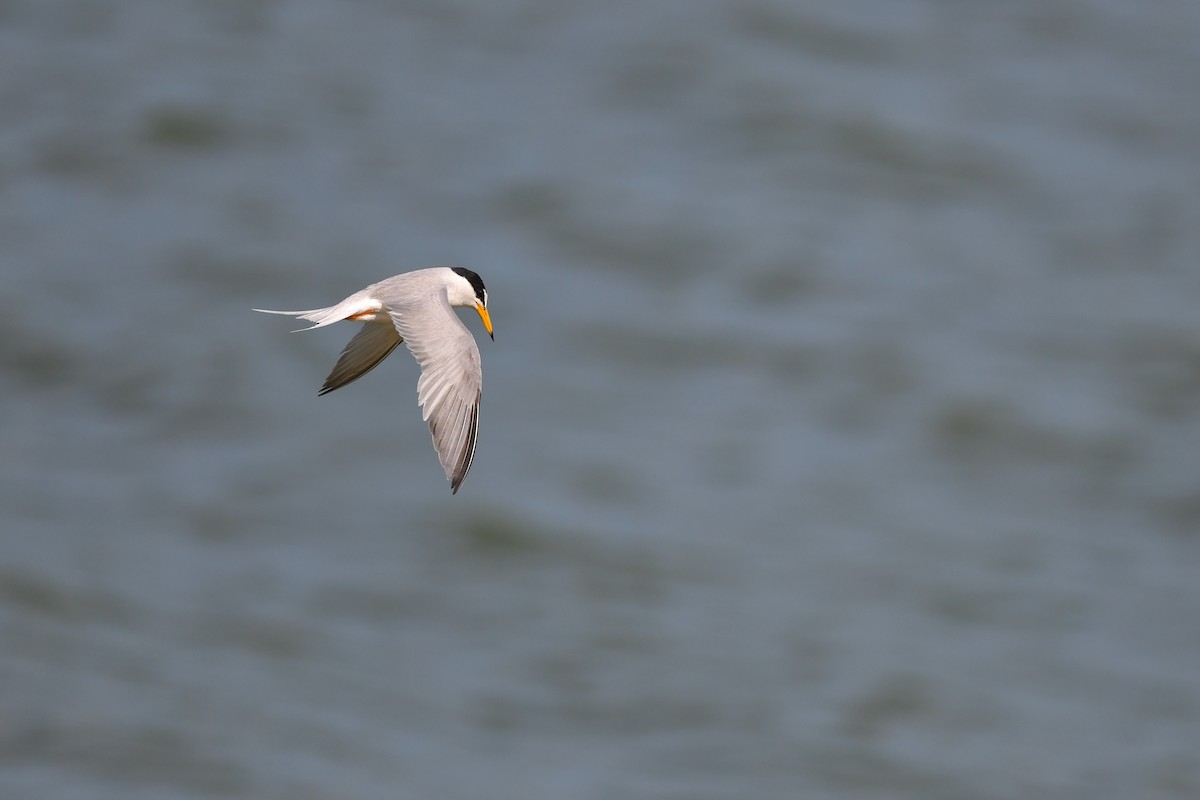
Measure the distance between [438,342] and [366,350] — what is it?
39.4 inches

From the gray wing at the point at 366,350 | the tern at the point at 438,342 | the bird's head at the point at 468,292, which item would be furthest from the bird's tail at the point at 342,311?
the gray wing at the point at 366,350

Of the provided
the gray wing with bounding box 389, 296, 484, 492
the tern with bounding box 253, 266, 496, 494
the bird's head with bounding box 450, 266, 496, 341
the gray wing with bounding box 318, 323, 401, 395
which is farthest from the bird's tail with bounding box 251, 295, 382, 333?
the gray wing with bounding box 318, 323, 401, 395

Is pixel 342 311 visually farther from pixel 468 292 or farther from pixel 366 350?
pixel 366 350

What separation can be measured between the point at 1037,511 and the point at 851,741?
5270mm

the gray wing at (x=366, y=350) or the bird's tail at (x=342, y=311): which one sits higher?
the gray wing at (x=366, y=350)

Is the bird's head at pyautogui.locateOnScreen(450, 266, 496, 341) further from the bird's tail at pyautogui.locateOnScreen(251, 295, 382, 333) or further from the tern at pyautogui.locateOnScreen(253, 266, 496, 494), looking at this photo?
the bird's tail at pyautogui.locateOnScreen(251, 295, 382, 333)

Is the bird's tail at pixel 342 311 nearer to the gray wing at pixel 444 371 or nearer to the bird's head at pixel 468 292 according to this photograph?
the gray wing at pixel 444 371

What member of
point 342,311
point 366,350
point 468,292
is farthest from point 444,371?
point 366,350

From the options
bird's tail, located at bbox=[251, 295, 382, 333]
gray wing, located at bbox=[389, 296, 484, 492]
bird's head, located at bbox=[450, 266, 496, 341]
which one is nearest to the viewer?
gray wing, located at bbox=[389, 296, 484, 492]

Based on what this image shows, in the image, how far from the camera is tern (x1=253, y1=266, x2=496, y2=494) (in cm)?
522

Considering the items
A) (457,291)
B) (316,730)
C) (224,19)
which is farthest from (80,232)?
(457,291)

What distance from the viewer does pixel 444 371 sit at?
5516 millimetres

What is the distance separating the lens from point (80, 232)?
27.1 metres

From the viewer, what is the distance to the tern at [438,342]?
17.1 ft
